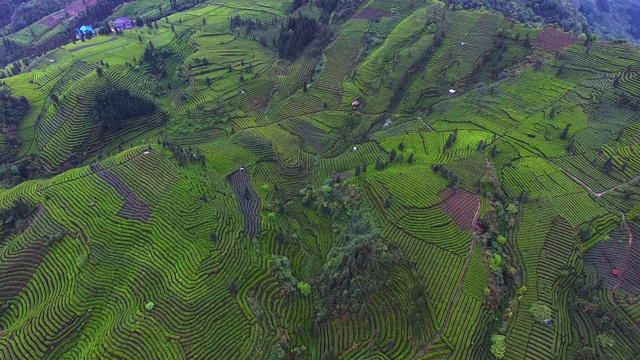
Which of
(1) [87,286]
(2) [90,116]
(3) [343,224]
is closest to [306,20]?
(2) [90,116]

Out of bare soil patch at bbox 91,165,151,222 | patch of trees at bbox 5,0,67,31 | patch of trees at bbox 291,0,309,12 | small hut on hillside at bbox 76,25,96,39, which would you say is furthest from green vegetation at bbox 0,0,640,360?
patch of trees at bbox 5,0,67,31

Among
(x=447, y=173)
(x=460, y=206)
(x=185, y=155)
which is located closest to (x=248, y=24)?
(x=185, y=155)

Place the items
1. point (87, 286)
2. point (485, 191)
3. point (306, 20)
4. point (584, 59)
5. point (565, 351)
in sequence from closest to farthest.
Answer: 1. point (565, 351)
2. point (87, 286)
3. point (485, 191)
4. point (584, 59)
5. point (306, 20)

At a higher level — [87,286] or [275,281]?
[87,286]

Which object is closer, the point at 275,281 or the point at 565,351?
the point at 565,351

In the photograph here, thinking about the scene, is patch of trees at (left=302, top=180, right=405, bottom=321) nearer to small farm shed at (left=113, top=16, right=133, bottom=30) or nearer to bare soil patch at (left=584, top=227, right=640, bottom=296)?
bare soil patch at (left=584, top=227, right=640, bottom=296)

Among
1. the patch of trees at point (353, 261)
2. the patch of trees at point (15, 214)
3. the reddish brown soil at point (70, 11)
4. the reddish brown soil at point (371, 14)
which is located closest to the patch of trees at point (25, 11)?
the reddish brown soil at point (70, 11)

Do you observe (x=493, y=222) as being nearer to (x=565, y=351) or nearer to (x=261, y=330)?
(x=565, y=351)
